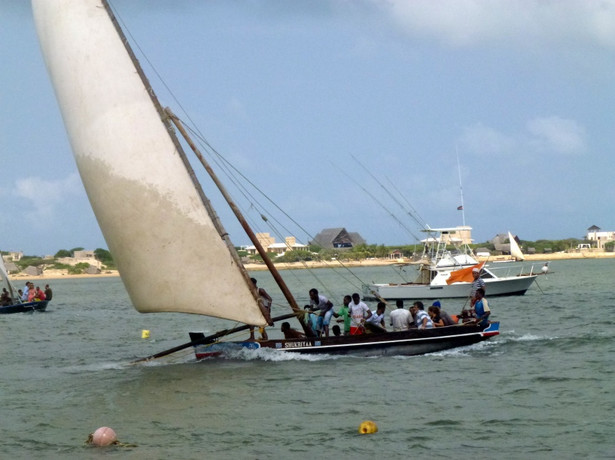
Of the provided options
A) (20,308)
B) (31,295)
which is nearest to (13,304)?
(20,308)

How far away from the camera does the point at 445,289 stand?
5816cm

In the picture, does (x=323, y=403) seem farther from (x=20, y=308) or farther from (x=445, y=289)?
(x=20, y=308)

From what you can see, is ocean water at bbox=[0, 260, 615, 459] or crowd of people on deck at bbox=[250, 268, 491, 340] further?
crowd of people on deck at bbox=[250, 268, 491, 340]

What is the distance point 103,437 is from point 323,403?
5.33m

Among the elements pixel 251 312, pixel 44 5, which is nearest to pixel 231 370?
pixel 251 312

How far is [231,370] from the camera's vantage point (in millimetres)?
26250

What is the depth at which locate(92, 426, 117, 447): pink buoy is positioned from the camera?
1808 centimetres

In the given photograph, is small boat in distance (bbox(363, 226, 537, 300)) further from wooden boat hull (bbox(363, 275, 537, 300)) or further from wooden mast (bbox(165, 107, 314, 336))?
wooden mast (bbox(165, 107, 314, 336))

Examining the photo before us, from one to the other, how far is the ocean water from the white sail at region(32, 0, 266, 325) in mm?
2213

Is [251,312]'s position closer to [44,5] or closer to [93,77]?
[93,77]

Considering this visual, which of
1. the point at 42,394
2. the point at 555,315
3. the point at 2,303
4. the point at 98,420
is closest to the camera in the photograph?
the point at 98,420

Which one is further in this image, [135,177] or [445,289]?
[445,289]

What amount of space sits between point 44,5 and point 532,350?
17.3 meters

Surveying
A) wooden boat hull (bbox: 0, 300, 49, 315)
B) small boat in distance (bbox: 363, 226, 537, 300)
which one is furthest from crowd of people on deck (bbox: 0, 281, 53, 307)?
small boat in distance (bbox: 363, 226, 537, 300)
